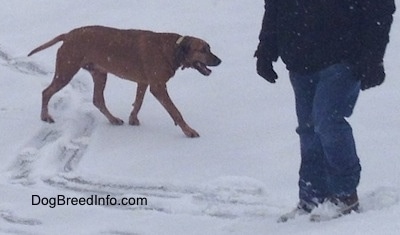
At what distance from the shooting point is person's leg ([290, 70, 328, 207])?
4.00 metres

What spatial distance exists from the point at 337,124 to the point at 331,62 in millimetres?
286

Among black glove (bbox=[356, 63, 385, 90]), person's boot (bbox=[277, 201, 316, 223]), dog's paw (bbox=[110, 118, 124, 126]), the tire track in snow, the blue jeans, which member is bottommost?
person's boot (bbox=[277, 201, 316, 223])

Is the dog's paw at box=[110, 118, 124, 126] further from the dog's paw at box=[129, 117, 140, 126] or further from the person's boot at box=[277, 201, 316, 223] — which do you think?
the person's boot at box=[277, 201, 316, 223]

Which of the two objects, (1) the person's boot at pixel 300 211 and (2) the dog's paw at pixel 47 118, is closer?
(1) the person's boot at pixel 300 211

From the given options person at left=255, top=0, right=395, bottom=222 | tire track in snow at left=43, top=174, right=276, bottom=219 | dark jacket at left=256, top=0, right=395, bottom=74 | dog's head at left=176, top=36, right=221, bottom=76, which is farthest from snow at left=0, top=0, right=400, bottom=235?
dark jacket at left=256, top=0, right=395, bottom=74

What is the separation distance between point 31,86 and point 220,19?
3237mm

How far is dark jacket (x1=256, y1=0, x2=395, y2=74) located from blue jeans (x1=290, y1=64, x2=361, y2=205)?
2.6 inches

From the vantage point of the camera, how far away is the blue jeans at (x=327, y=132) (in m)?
3.80

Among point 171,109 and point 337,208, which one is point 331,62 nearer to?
point 337,208

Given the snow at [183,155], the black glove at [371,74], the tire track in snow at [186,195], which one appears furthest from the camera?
the tire track in snow at [186,195]

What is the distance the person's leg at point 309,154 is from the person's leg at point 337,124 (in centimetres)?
12

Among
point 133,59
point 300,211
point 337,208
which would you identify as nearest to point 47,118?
point 133,59

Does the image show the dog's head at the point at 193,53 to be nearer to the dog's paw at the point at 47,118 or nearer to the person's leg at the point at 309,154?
the dog's paw at the point at 47,118

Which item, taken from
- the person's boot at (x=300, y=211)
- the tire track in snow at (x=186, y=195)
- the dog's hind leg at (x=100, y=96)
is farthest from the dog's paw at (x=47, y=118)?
the person's boot at (x=300, y=211)
